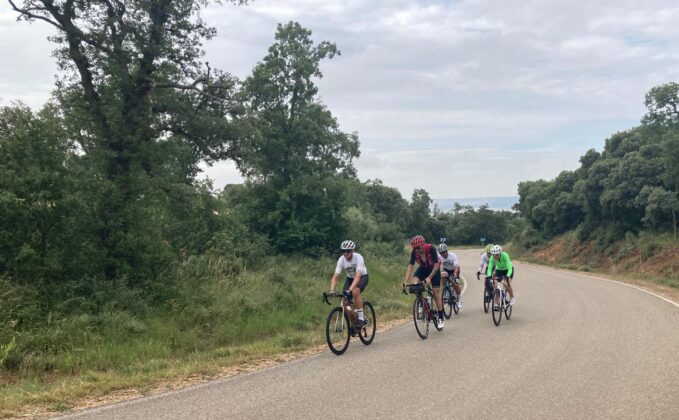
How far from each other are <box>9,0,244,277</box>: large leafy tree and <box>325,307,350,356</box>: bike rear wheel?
5971 millimetres

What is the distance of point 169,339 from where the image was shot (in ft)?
33.4

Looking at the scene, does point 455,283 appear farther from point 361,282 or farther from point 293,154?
point 293,154

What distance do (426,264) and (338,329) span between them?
299 centimetres

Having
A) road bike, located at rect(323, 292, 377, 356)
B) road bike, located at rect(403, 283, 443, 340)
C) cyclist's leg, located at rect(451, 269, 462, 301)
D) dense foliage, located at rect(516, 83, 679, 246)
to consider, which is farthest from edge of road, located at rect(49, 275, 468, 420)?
dense foliage, located at rect(516, 83, 679, 246)

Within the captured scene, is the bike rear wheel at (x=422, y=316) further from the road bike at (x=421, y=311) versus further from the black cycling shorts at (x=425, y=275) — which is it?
the black cycling shorts at (x=425, y=275)

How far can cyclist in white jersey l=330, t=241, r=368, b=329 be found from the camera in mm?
9352

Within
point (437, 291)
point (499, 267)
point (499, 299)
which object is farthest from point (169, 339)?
point (499, 267)

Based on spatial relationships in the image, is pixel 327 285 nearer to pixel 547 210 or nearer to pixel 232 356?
pixel 232 356

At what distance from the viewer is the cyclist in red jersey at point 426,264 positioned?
35.3 feet

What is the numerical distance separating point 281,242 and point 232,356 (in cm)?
1599

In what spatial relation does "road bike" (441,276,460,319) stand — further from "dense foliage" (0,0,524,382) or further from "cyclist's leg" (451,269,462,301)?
"dense foliage" (0,0,524,382)

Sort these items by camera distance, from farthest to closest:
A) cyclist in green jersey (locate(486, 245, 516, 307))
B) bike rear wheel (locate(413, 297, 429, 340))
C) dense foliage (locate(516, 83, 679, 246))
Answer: dense foliage (locate(516, 83, 679, 246))
cyclist in green jersey (locate(486, 245, 516, 307))
bike rear wheel (locate(413, 297, 429, 340))

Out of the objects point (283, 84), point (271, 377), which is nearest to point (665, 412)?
point (271, 377)

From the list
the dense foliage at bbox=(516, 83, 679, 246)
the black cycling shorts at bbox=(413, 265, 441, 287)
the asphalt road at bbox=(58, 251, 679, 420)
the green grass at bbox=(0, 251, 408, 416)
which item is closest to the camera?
the asphalt road at bbox=(58, 251, 679, 420)
